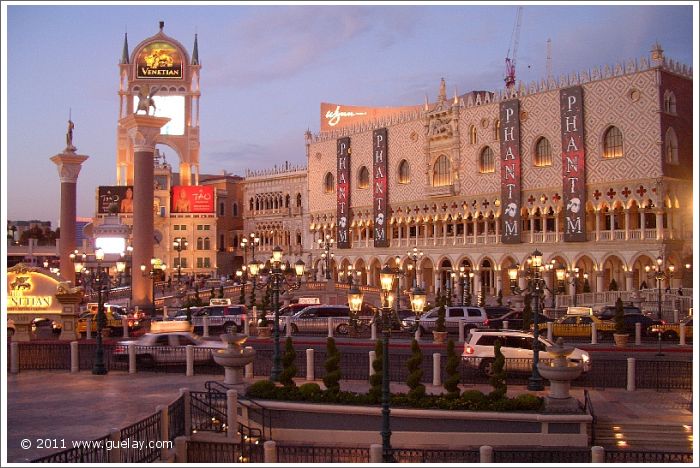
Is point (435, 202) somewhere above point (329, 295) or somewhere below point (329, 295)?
above

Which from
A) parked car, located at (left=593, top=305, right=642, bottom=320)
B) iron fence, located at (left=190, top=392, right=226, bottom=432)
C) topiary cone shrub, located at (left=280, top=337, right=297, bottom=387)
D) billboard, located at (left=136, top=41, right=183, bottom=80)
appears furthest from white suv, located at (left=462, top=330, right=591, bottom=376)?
billboard, located at (left=136, top=41, right=183, bottom=80)

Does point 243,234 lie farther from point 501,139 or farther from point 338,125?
point 501,139

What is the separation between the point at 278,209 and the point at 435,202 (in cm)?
2143

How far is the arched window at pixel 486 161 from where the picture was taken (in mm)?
51500

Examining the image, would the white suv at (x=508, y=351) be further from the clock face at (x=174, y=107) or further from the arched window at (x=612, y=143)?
the clock face at (x=174, y=107)

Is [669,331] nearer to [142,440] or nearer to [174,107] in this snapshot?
[142,440]

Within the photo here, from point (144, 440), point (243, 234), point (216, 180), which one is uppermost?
point (216, 180)

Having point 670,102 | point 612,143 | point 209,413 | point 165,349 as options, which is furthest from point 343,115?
point 209,413

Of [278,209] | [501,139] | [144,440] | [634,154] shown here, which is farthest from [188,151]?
[144,440]

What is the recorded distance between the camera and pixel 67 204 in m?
39.9

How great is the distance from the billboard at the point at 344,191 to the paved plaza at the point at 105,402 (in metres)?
41.9

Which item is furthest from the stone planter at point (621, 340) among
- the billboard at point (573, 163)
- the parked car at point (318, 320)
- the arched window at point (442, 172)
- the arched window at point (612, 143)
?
the arched window at point (442, 172)

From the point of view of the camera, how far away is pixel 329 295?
49.2 metres

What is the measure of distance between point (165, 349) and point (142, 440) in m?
9.46
